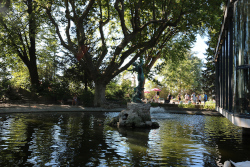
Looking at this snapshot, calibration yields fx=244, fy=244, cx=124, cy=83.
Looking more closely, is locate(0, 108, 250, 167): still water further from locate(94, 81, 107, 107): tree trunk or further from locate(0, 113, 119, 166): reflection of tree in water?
locate(94, 81, 107, 107): tree trunk

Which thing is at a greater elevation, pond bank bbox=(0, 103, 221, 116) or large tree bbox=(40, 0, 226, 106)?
large tree bbox=(40, 0, 226, 106)

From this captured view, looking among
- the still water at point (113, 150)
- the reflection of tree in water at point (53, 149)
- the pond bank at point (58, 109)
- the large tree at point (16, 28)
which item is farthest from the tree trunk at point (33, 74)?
the reflection of tree in water at point (53, 149)

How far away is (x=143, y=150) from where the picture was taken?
25.6ft

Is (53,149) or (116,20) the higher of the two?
(116,20)

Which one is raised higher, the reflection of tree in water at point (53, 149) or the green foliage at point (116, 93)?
the green foliage at point (116, 93)

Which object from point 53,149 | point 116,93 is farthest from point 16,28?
point 53,149

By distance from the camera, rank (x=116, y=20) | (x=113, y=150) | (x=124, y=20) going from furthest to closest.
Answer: (x=116, y=20), (x=124, y=20), (x=113, y=150)

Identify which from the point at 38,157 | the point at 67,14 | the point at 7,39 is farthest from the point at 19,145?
the point at 7,39

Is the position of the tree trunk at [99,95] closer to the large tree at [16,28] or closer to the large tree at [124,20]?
the large tree at [124,20]

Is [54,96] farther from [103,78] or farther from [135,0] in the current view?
[135,0]

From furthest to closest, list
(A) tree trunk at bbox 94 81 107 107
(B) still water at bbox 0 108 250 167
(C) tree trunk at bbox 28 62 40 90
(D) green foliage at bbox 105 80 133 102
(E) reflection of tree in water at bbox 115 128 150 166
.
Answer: (D) green foliage at bbox 105 80 133 102, (C) tree trunk at bbox 28 62 40 90, (A) tree trunk at bbox 94 81 107 107, (E) reflection of tree in water at bbox 115 128 150 166, (B) still water at bbox 0 108 250 167

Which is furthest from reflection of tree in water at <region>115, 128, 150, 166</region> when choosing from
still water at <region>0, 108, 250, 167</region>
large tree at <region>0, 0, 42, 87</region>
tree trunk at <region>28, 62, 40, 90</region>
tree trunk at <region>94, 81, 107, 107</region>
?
tree trunk at <region>28, 62, 40, 90</region>

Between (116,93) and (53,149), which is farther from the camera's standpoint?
(116,93)

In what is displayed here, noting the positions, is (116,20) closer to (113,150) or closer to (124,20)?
(124,20)
